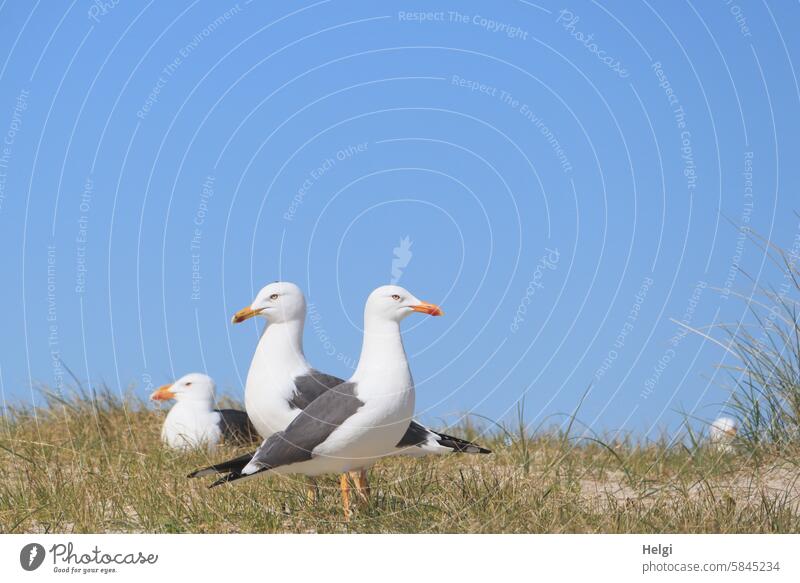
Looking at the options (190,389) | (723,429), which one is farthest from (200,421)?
(723,429)

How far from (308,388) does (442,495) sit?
105cm

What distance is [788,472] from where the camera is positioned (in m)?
7.08

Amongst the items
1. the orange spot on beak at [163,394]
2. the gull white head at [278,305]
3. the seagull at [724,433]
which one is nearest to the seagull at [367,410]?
the gull white head at [278,305]

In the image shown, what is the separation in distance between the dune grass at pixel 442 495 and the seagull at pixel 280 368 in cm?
46

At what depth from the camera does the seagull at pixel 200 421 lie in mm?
8055

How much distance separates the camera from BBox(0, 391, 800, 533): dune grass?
17.4 ft

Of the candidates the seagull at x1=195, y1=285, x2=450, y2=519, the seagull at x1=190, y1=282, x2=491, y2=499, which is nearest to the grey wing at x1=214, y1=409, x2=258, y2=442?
the seagull at x1=190, y1=282, x2=491, y2=499

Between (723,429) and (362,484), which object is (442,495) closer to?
(362,484)

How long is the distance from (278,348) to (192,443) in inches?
83.1

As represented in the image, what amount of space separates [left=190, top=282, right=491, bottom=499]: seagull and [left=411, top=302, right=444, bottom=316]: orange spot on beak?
1.32 meters

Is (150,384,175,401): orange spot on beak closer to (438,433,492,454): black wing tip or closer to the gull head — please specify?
(438,433,492,454): black wing tip

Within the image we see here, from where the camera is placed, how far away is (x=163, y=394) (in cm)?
884

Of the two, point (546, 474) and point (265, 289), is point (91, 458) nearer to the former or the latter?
point (265, 289)
